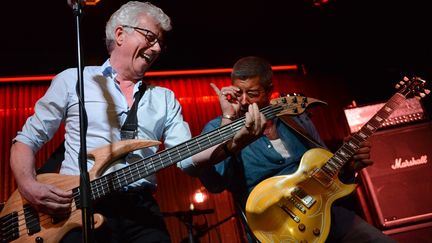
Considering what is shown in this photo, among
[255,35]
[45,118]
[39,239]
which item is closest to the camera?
[39,239]

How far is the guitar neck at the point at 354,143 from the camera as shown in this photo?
243cm

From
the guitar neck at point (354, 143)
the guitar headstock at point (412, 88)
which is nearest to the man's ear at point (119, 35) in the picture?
the guitar neck at point (354, 143)

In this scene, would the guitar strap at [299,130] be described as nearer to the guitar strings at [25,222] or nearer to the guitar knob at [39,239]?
the guitar strings at [25,222]

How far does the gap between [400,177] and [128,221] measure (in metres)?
3.30

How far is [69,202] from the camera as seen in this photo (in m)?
1.83

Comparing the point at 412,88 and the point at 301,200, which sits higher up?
the point at 412,88

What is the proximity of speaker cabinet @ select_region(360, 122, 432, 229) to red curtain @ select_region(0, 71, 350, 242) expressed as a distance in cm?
210

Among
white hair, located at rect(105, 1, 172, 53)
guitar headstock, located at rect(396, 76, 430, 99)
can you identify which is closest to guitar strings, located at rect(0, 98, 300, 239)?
white hair, located at rect(105, 1, 172, 53)

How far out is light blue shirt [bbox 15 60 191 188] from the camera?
208 centimetres

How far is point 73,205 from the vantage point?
6.07 feet

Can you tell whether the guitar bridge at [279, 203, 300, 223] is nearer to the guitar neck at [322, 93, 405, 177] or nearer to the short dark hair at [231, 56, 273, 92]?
the guitar neck at [322, 93, 405, 177]

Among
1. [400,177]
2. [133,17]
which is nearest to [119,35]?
[133,17]

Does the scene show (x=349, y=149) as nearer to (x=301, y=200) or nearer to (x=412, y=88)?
(x=301, y=200)

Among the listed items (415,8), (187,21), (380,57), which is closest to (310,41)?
(380,57)
